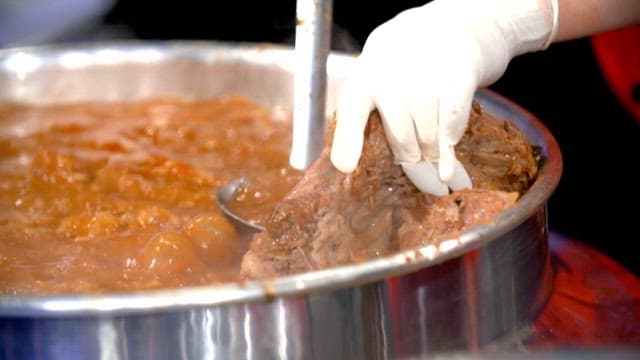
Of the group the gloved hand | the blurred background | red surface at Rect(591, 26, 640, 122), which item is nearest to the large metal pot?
the gloved hand

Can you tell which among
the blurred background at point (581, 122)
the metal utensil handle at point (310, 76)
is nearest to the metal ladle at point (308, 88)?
the metal utensil handle at point (310, 76)

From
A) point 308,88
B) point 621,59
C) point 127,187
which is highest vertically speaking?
point 308,88

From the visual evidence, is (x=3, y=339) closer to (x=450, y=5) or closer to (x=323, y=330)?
(x=323, y=330)

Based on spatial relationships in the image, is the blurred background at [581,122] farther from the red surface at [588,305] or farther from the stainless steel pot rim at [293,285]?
the stainless steel pot rim at [293,285]

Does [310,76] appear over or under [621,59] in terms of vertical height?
over

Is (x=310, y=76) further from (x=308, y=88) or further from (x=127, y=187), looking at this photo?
(x=127, y=187)

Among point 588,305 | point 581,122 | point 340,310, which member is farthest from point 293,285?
point 581,122

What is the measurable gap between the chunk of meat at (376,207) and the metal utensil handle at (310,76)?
1.00 ft

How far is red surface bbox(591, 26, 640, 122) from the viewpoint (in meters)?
2.68

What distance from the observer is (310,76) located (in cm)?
187

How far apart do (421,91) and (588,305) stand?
50cm

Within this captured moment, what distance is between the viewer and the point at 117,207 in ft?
6.31

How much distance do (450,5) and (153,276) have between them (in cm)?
71

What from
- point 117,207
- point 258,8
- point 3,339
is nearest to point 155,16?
point 258,8
